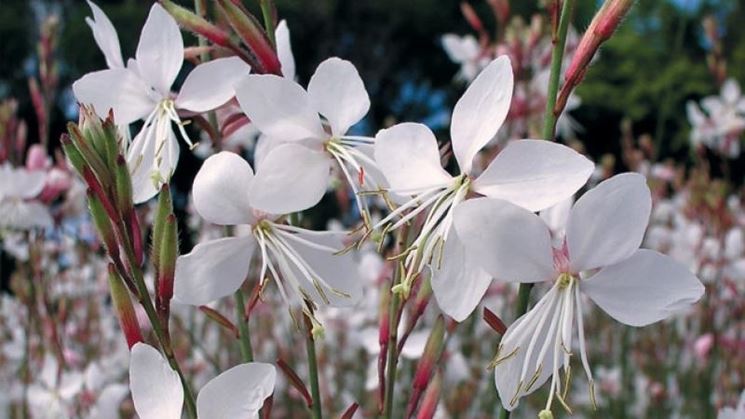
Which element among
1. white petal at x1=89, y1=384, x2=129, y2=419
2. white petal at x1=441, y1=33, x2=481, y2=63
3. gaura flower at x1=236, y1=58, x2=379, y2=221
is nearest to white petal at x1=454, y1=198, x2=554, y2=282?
gaura flower at x1=236, y1=58, x2=379, y2=221

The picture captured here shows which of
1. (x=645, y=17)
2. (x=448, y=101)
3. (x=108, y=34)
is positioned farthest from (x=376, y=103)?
(x=108, y=34)

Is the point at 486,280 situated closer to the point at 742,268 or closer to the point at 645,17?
the point at 742,268

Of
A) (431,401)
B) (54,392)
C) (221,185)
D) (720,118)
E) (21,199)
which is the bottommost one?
(720,118)

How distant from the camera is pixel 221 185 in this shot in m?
0.69

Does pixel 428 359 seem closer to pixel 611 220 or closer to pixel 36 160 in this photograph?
pixel 611 220

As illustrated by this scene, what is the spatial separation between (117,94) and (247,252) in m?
0.16

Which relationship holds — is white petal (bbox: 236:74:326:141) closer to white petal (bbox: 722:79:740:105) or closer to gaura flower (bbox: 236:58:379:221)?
gaura flower (bbox: 236:58:379:221)

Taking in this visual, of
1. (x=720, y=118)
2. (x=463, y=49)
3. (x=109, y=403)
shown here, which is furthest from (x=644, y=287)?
(x=720, y=118)

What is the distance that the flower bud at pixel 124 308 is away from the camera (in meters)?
0.62

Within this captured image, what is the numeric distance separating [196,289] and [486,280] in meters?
0.21

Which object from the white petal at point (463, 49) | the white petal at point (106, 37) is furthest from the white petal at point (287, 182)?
the white petal at point (463, 49)

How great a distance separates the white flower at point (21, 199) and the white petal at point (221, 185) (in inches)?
34.7

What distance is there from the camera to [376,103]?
11266 mm

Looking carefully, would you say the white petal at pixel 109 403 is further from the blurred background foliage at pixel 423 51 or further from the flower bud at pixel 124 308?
the blurred background foliage at pixel 423 51
